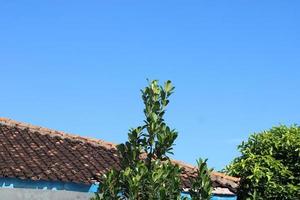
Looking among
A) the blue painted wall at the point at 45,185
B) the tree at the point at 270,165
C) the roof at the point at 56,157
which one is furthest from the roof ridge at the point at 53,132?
the tree at the point at 270,165

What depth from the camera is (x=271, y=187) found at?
17656 mm

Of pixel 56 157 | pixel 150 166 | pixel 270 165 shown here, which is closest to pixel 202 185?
pixel 150 166

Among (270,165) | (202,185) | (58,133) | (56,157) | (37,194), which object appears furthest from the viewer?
(58,133)

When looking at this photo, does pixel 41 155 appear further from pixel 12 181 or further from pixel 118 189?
pixel 118 189

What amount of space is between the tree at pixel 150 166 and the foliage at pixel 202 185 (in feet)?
0.05

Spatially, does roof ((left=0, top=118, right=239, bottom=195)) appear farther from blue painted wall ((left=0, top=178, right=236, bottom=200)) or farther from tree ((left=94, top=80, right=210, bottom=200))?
tree ((left=94, top=80, right=210, bottom=200))

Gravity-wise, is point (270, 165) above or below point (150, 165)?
above

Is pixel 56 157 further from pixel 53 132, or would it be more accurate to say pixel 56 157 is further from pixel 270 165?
pixel 270 165

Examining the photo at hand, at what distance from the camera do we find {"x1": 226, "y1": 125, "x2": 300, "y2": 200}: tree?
17688 mm

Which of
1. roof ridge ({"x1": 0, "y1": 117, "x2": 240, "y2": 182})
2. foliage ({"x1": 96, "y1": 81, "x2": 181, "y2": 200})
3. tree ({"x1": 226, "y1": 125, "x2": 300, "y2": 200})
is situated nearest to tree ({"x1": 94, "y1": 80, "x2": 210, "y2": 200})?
foliage ({"x1": 96, "y1": 81, "x2": 181, "y2": 200})

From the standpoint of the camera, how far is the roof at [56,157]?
1712 centimetres

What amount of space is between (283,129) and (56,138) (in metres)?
7.84

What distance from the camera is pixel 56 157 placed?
18.8m

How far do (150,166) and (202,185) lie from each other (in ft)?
2.86
